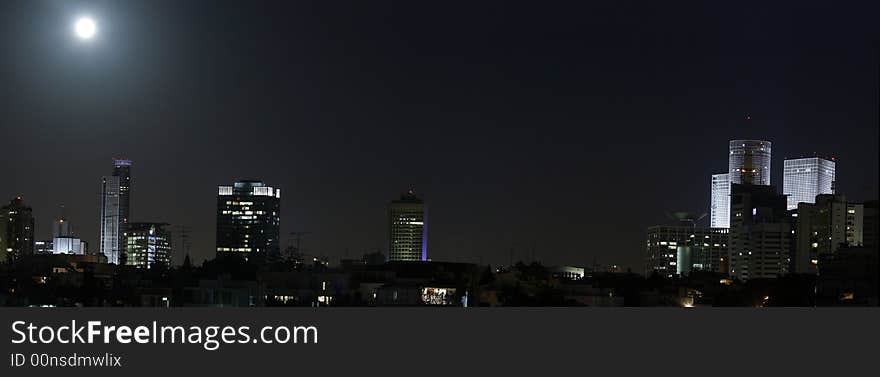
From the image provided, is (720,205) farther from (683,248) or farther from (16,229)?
(16,229)

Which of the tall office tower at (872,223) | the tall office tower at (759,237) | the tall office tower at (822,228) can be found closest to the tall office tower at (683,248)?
the tall office tower at (759,237)

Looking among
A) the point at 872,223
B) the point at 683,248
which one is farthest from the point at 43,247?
the point at 872,223

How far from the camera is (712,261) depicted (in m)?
55.9

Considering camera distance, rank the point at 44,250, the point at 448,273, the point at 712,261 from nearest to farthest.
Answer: the point at 448,273 < the point at 44,250 < the point at 712,261

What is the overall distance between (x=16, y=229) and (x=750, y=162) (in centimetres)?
4508

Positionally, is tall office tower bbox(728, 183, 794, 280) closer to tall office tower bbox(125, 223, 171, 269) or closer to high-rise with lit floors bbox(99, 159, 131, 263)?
tall office tower bbox(125, 223, 171, 269)

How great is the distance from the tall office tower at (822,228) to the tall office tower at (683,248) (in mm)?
7799

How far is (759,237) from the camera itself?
162 ft

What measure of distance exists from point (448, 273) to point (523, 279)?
281 cm

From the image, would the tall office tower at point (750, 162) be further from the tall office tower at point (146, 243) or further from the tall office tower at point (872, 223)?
the tall office tower at point (872, 223)
